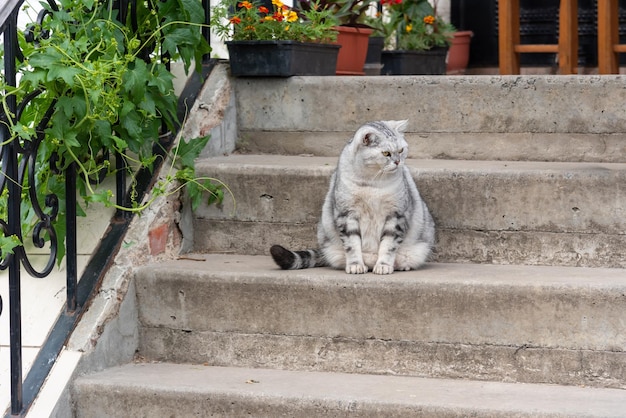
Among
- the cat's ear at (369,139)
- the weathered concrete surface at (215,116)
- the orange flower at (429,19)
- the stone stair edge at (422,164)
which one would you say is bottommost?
the stone stair edge at (422,164)

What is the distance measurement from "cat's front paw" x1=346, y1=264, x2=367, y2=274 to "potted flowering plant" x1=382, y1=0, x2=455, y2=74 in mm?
2913

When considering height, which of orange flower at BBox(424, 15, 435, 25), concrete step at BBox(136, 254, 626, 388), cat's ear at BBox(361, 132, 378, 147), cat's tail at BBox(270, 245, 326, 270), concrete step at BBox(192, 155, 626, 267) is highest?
orange flower at BBox(424, 15, 435, 25)

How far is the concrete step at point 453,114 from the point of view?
11.7ft

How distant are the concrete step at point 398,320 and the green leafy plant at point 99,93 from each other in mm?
422

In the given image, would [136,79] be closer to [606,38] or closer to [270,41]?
[270,41]

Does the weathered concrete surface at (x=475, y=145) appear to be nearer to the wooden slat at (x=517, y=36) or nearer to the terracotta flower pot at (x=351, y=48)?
the terracotta flower pot at (x=351, y=48)

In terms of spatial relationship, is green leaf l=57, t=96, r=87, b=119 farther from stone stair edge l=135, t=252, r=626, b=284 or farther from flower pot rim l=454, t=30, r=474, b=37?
flower pot rim l=454, t=30, r=474, b=37

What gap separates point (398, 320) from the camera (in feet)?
9.78

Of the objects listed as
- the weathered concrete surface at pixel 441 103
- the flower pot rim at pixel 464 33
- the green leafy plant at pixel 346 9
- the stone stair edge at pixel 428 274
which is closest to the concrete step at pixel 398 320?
the stone stair edge at pixel 428 274

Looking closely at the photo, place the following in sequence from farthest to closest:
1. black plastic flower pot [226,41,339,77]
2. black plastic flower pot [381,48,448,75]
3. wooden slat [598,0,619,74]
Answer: black plastic flower pot [381,48,448,75] < wooden slat [598,0,619,74] < black plastic flower pot [226,41,339,77]

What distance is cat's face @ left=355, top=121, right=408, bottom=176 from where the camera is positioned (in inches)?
126

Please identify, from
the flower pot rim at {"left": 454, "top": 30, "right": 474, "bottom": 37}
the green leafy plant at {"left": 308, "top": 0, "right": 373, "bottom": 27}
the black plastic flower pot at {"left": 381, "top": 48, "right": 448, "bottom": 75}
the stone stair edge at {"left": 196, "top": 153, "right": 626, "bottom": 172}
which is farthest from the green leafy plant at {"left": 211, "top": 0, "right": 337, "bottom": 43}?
the flower pot rim at {"left": 454, "top": 30, "right": 474, "bottom": 37}

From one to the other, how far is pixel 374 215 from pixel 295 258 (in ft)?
1.04

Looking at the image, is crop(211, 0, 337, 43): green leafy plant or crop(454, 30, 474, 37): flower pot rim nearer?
crop(211, 0, 337, 43): green leafy plant
